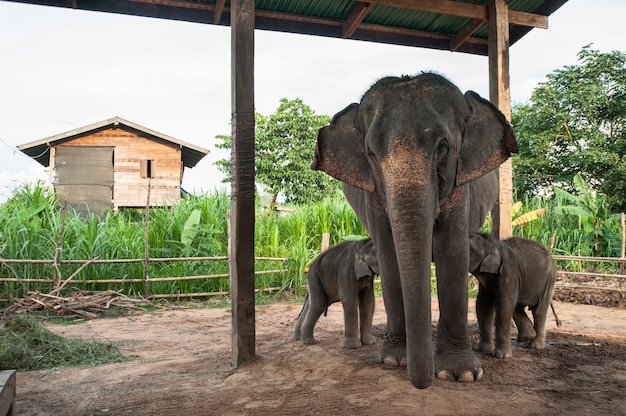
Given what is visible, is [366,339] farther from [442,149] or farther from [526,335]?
[442,149]

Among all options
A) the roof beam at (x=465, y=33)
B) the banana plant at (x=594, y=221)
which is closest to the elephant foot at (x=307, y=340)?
the roof beam at (x=465, y=33)

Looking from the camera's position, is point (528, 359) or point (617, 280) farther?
point (617, 280)

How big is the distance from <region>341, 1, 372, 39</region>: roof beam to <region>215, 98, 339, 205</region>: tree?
53.7ft

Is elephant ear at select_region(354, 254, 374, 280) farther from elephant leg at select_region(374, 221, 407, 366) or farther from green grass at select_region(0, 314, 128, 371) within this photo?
green grass at select_region(0, 314, 128, 371)

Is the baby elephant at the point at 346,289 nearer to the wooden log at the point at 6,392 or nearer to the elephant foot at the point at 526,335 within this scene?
the elephant foot at the point at 526,335

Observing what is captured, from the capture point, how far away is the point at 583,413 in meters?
2.84

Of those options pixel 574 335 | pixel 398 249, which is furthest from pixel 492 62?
pixel 398 249

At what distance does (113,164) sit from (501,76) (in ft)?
48.0

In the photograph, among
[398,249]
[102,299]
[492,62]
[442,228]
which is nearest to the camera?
[398,249]

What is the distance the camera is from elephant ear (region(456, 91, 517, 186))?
10.6 ft

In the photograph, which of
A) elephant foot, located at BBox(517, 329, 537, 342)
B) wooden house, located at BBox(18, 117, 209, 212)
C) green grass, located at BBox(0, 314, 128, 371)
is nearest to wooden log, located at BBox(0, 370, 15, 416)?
green grass, located at BBox(0, 314, 128, 371)

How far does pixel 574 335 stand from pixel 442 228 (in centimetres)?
277

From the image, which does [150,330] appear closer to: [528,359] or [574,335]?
[528,359]

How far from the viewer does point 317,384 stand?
11.3 ft
